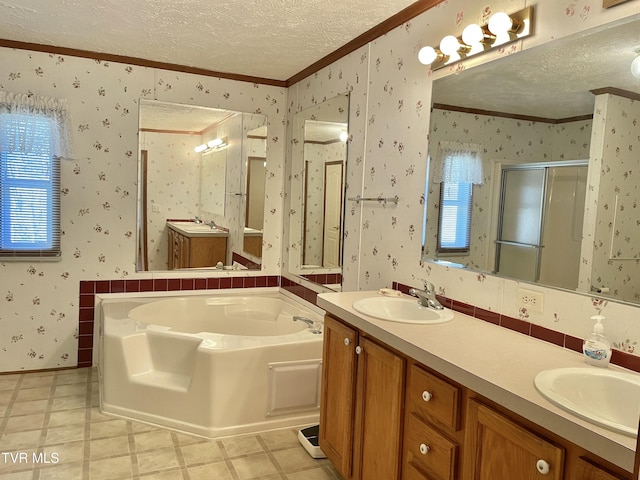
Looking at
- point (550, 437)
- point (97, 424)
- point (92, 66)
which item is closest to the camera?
point (550, 437)

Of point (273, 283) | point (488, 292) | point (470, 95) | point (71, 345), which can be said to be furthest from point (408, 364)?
point (71, 345)

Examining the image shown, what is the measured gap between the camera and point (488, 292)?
2.03 meters

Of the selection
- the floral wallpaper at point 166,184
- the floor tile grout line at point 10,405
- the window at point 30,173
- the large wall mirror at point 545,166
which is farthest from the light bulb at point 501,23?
the floor tile grout line at point 10,405

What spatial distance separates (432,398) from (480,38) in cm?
142

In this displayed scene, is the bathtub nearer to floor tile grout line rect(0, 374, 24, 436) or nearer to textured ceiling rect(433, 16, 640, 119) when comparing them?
floor tile grout line rect(0, 374, 24, 436)

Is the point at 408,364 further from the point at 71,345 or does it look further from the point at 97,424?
the point at 71,345

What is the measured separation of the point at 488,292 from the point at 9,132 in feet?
10.5

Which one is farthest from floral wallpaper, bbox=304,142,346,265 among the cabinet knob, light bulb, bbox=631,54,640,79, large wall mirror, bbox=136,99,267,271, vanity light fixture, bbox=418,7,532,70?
the cabinet knob

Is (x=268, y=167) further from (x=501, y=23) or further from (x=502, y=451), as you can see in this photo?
(x=502, y=451)

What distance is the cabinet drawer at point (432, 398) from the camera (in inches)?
58.1

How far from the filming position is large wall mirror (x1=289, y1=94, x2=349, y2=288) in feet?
10.6

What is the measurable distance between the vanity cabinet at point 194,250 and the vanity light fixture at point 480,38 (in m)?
2.34

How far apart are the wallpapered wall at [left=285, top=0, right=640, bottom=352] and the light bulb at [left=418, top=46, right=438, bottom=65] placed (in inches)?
3.9

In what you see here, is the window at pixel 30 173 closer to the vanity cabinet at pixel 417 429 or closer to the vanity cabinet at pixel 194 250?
the vanity cabinet at pixel 194 250
